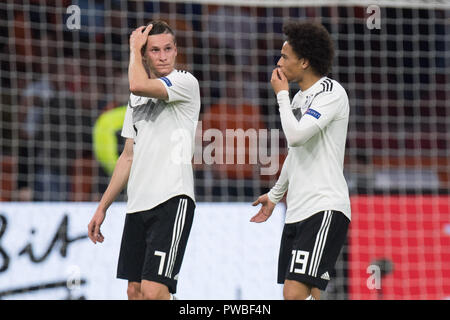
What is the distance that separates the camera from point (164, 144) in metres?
3.86

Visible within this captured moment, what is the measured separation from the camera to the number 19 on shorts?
3.57 meters

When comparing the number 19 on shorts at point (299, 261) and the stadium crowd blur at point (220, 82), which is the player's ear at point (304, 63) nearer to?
the number 19 on shorts at point (299, 261)

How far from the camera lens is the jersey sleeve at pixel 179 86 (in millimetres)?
3852

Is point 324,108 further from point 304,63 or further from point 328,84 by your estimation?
point 304,63

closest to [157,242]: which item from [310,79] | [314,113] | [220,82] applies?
[314,113]

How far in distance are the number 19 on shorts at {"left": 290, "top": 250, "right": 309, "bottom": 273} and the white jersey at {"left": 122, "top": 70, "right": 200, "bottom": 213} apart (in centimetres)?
57

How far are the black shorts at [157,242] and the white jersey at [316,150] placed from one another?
50 centimetres

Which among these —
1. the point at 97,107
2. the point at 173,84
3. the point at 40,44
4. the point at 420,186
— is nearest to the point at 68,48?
the point at 40,44

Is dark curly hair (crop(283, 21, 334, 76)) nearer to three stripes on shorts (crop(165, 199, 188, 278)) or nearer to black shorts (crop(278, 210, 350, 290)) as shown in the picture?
black shorts (crop(278, 210, 350, 290))

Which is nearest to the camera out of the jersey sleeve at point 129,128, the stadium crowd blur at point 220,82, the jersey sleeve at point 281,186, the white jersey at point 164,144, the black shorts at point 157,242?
the black shorts at point 157,242

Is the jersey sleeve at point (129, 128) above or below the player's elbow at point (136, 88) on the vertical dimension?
below

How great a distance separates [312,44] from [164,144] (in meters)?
0.84

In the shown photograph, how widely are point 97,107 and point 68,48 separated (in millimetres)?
927

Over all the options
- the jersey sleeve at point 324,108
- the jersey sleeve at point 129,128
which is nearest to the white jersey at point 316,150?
the jersey sleeve at point 324,108
